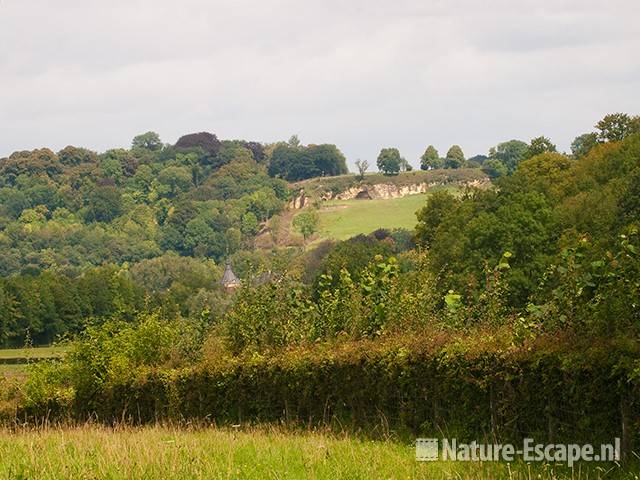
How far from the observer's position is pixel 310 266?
176m

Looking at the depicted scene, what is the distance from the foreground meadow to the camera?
1254cm

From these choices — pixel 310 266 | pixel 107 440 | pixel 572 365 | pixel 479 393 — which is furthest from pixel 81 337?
pixel 310 266

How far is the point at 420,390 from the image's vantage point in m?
17.1

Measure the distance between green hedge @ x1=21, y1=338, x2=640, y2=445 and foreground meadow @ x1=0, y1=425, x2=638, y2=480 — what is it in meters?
0.89

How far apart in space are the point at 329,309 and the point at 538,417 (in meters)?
8.25

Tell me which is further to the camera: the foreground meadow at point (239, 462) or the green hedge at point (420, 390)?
the green hedge at point (420, 390)

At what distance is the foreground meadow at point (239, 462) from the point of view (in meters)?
12.5

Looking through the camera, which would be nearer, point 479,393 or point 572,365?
point 572,365

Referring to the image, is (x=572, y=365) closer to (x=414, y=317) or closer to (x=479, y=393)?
(x=479, y=393)

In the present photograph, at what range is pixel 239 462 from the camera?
46.2ft

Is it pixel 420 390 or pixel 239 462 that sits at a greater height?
pixel 420 390

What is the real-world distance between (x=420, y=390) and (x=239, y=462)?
13.0 feet

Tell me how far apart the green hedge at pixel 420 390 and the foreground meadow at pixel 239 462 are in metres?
0.89

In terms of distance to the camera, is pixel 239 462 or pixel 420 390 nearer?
pixel 239 462
